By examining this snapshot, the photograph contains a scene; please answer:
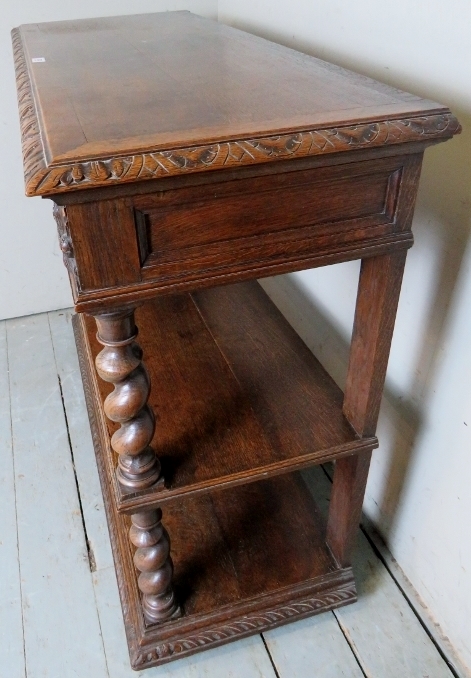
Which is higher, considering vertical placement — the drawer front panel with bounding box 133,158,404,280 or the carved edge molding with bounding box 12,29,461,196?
the carved edge molding with bounding box 12,29,461,196

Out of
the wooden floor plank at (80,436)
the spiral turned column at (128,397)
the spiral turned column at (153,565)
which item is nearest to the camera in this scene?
the spiral turned column at (128,397)

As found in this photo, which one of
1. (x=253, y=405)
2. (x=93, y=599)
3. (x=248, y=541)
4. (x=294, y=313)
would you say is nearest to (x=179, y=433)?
(x=253, y=405)

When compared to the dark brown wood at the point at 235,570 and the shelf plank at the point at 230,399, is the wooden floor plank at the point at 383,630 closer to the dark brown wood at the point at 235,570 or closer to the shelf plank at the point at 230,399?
the dark brown wood at the point at 235,570

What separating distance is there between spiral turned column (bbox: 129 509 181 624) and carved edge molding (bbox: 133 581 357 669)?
0.17ft

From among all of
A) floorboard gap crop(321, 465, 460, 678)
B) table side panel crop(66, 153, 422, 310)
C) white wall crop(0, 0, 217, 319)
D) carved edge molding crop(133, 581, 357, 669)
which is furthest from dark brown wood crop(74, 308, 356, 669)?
white wall crop(0, 0, 217, 319)

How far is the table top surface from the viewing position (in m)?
0.52

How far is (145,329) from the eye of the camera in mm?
1156

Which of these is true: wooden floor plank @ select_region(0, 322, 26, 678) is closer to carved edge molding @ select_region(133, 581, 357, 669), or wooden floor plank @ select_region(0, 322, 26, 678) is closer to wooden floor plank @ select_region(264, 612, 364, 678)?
carved edge molding @ select_region(133, 581, 357, 669)

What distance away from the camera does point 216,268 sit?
24.2 inches

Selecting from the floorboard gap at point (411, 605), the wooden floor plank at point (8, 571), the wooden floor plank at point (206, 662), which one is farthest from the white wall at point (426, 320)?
the wooden floor plank at point (8, 571)

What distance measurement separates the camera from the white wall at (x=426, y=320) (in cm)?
75

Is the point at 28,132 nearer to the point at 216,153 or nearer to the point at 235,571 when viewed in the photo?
the point at 216,153

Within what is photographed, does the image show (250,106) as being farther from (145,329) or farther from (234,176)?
(145,329)

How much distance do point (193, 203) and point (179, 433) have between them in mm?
412
